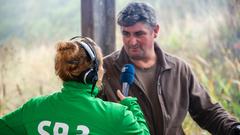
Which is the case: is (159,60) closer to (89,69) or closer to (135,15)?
(135,15)

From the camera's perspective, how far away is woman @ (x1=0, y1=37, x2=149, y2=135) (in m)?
1.57

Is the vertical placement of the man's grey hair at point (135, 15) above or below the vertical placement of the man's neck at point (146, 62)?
above

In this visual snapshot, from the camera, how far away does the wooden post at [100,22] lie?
8.46 ft

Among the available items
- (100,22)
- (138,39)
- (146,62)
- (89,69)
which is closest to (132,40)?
(138,39)

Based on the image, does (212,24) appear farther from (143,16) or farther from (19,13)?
(19,13)

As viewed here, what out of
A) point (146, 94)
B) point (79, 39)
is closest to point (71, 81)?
point (79, 39)

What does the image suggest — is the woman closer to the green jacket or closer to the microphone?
the green jacket

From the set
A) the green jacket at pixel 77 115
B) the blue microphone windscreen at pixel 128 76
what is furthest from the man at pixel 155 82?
the green jacket at pixel 77 115

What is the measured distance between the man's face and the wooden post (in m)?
0.33

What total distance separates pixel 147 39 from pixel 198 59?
506 mm

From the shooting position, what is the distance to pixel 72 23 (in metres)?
2.63

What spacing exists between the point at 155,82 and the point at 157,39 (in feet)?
1.49

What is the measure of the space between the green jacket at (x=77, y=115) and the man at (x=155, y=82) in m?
0.61

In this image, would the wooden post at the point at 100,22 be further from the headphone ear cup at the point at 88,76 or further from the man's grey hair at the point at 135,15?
the headphone ear cup at the point at 88,76
